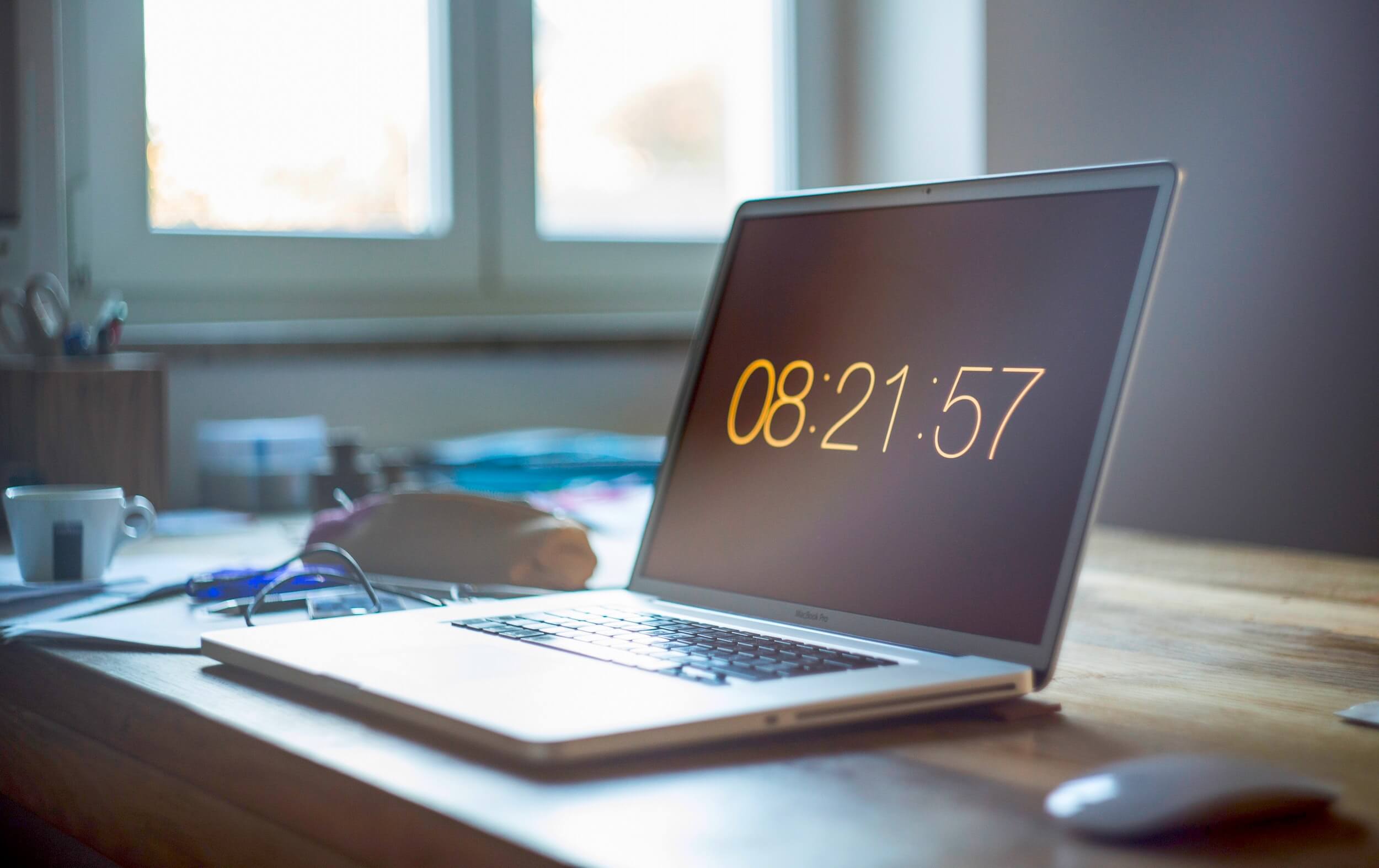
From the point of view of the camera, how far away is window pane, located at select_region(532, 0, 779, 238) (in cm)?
234

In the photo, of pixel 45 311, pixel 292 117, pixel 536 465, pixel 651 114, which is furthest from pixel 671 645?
pixel 651 114

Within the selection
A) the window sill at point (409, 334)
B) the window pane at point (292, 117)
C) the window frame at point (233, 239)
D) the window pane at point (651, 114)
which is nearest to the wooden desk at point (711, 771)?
the window sill at point (409, 334)

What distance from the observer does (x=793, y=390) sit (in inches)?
31.4

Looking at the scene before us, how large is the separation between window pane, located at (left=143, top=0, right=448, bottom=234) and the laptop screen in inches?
55.6

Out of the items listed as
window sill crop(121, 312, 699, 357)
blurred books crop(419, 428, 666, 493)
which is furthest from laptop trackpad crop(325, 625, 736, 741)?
window sill crop(121, 312, 699, 357)

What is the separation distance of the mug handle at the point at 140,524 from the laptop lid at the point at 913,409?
1.54ft

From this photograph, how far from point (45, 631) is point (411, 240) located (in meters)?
1.46

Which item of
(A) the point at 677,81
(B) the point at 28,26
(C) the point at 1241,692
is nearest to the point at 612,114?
(A) the point at 677,81

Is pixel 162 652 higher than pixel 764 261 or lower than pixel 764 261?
lower

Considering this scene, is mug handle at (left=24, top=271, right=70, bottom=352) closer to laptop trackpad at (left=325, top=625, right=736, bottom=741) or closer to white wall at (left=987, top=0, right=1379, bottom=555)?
laptop trackpad at (left=325, top=625, right=736, bottom=741)

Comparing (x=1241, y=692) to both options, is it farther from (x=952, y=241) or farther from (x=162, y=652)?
(x=162, y=652)

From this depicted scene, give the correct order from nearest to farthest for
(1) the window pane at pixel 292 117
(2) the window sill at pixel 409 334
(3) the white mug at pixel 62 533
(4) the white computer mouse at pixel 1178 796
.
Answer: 1. (4) the white computer mouse at pixel 1178 796
2. (3) the white mug at pixel 62 533
3. (2) the window sill at pixel 409 334
4. (1) the window pane at pixel 292 117

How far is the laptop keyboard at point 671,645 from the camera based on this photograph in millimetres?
576

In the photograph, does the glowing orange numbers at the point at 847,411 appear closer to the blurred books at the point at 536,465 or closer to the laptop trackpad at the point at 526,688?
the laptop trackpad at the point at 526,688
